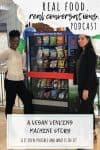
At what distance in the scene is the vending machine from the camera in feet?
8.61

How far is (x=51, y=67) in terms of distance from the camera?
2680 millimetres

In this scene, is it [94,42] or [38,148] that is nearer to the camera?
[94,42]

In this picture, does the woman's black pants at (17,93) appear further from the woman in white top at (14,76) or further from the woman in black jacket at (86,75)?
the woman in black jacket at (86,75)

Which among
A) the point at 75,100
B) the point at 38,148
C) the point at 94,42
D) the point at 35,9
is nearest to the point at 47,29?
the point at 35,9

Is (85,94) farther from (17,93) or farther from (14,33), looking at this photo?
(14,33)

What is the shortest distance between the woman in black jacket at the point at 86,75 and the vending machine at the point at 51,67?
0.05m

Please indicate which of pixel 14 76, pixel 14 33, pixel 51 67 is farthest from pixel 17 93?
pixel 14 33

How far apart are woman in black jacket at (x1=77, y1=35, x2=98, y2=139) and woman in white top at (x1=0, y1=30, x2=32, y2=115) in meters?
0.38

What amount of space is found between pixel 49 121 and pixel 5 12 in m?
0.83

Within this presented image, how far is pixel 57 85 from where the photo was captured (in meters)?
2.71

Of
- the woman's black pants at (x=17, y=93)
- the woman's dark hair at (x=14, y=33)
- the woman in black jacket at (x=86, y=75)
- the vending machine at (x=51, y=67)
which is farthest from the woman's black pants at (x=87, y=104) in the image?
the woman's dark hair at (x=14, y=33)

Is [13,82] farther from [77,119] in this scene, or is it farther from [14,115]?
[77,119]

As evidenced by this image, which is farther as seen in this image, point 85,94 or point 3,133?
point 3,133

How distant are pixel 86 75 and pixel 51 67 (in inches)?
9.9
